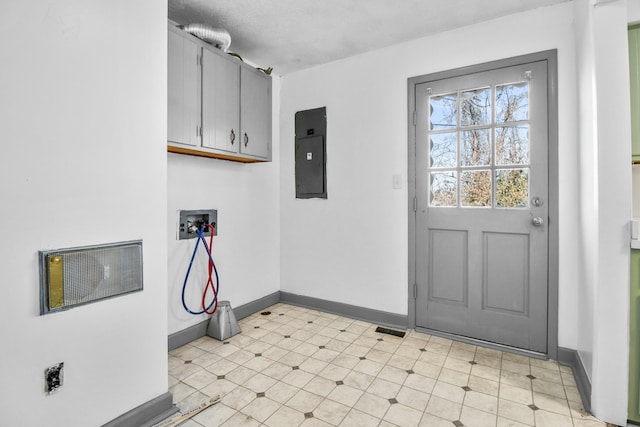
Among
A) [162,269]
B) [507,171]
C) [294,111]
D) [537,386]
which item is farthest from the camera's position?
[294,111]

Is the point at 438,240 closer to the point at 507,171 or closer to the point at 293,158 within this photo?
the point at 507,171

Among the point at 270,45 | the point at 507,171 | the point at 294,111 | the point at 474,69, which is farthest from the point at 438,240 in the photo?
the point at 270,45

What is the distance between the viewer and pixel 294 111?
143 inches

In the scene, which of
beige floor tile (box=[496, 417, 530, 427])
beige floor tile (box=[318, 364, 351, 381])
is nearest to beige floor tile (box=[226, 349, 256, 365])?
beige floor tile (box=[318, 364, 351, 381])

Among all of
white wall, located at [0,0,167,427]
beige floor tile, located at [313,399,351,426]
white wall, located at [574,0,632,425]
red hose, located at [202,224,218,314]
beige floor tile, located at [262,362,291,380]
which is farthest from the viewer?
red hose, located at [202,224,218,314]

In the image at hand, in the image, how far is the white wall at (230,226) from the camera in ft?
8.74

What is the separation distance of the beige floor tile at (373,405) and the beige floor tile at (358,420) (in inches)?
1.3

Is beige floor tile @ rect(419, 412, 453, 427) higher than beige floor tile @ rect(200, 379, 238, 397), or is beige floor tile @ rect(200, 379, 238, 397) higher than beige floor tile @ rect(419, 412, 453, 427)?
beige floor tile @ rect(200, 379, 238, 397)

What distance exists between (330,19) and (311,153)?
1301 millimetres

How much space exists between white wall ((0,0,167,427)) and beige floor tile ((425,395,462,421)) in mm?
1582

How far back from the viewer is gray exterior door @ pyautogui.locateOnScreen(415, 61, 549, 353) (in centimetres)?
245

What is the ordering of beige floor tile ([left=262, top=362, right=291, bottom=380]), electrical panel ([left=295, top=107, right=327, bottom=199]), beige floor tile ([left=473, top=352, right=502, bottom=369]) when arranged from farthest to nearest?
electrical panel ([left=295, top=107, right=327, bottom=199]), beige floor tile ([left=473, top=352, right=502, bottom=369]), beige floor tile ([left=262, top=362, right=291, bottom=380])

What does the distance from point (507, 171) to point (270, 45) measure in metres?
2.34

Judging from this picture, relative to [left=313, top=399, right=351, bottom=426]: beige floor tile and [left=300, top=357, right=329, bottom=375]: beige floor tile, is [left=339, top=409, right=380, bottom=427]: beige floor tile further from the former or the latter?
[left=300, top=357, right=329, bottom=375]: beige floor tile
